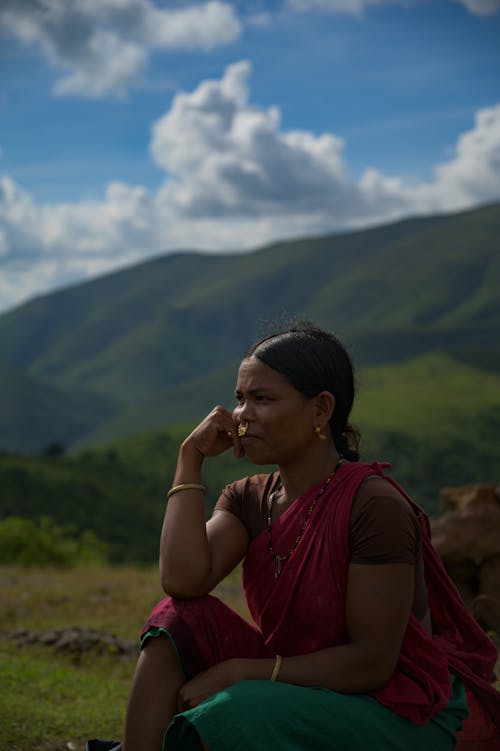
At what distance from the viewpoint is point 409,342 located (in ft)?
522

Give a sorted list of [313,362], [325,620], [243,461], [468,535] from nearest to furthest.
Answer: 1. [325,620]
2. [313,362]
3. [468,535]
4. [243,461]

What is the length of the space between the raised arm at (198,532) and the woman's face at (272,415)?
5.1 inches

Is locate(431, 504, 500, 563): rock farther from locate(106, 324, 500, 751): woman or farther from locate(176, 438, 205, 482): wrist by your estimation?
locate(176, 438, 205, 482): wrist

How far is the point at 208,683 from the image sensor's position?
3.17 meters

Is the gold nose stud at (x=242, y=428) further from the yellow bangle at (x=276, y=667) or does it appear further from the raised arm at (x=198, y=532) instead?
the yellow bangle at (x=276, y=667)

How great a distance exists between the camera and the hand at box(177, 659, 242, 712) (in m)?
3.17

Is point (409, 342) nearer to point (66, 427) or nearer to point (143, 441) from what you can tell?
point (66, 427)

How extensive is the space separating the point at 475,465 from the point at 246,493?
84264 millimetres

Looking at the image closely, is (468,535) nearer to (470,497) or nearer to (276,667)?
(470,497)

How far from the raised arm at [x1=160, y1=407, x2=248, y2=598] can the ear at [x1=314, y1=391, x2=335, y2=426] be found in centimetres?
36

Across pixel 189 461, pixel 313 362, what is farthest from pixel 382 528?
pixel 189 461

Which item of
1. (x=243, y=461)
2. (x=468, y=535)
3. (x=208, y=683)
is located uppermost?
(x=208, y=683)

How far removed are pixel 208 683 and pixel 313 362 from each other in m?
1.18

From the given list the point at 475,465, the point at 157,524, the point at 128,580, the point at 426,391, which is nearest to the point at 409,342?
the point at 426,391
